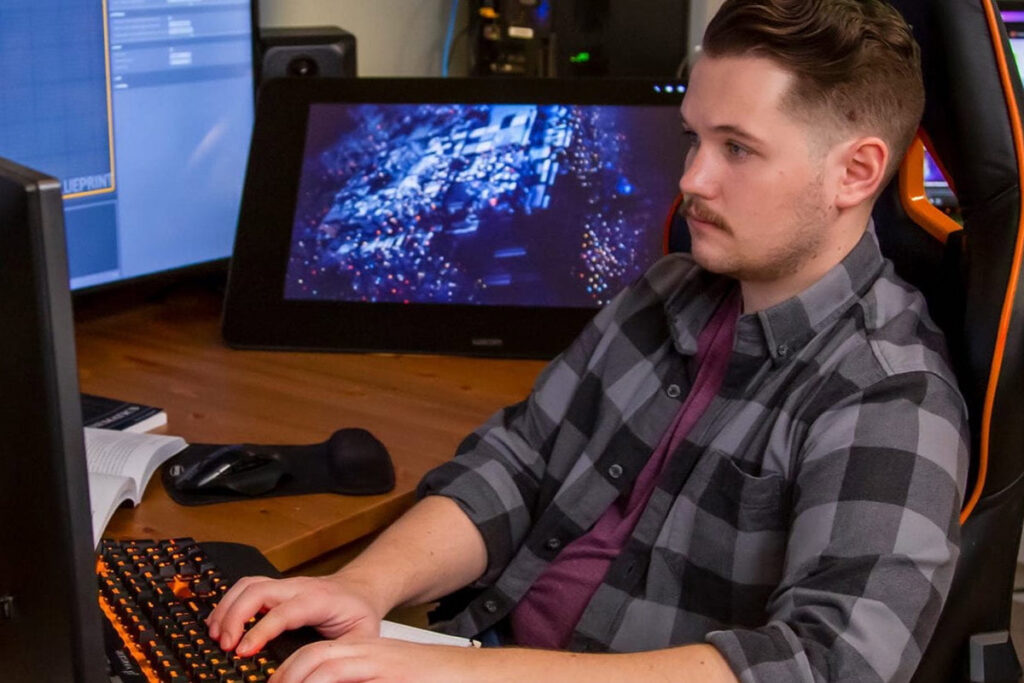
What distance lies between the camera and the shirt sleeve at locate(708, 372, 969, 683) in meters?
0.94

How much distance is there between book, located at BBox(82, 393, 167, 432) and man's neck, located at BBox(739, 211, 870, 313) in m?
0.67

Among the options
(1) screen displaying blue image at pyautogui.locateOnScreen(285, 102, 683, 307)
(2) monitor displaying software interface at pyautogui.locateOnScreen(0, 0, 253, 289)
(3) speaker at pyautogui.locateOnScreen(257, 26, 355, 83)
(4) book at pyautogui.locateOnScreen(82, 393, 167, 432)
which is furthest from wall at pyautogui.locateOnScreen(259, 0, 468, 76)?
(4) book at pyautogui.locateOnScreen(82, 393, 167, 432)

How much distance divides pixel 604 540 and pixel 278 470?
0.33 metres

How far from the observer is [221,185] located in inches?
71.1

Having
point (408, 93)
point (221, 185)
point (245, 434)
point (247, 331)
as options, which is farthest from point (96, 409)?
point (408, 93)

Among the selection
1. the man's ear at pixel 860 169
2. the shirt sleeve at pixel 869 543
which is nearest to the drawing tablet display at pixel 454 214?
the man's ear at pixel 860 169

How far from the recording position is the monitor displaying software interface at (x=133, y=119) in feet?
5.12

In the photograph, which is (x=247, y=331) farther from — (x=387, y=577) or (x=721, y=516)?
(x=721, y=516)

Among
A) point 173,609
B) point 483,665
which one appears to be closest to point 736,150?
point 483,665

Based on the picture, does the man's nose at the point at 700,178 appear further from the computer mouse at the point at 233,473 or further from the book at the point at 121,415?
the book at the point at 121,415

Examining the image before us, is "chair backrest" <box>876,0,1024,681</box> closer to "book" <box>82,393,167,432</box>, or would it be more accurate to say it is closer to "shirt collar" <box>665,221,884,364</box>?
"shirt collar" <box>665,221,884,364</box>

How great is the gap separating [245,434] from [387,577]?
0.35 metres

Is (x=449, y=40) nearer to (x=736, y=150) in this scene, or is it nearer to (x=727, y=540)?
(x=736, y=150)

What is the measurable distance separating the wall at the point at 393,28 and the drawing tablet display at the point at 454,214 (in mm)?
434
